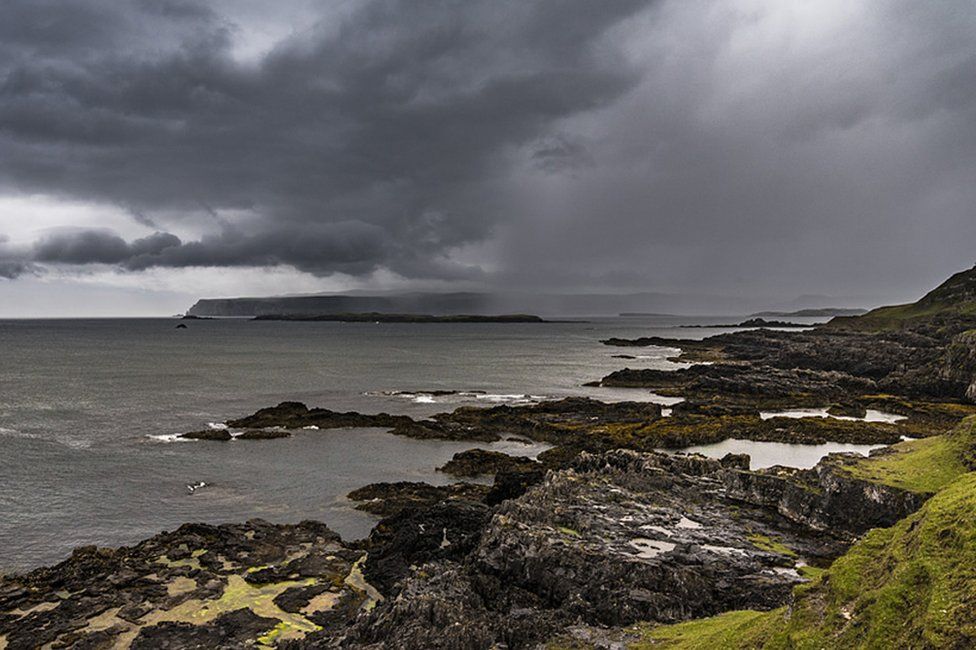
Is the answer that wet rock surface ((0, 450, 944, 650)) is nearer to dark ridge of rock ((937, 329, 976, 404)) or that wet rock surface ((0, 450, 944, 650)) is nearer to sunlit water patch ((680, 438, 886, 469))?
sunlit water patch ((680, 438, 886, 469))

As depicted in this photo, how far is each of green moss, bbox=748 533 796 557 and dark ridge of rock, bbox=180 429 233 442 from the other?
4753 centimetres

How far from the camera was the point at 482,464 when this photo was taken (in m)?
42.9

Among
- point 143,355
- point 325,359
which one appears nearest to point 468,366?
point 325,359

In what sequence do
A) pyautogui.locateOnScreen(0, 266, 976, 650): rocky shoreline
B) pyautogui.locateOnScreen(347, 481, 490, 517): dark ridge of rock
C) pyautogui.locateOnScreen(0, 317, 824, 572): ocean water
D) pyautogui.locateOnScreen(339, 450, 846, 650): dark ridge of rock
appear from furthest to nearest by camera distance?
pyautogui.locateOnScreen(347, 481, 490, 517): dark ridge of rock < pyautogui.locateOnScreen(0, 317, 824, 572): ocean water < pyautogui.locateOnScreen(0, 266, 976, 650): rocky shoreline < pyautogui.locateOnScreen(339, 450, 846, 650): dark ridge of rock

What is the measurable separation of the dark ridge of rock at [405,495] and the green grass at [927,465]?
2063 centimetres

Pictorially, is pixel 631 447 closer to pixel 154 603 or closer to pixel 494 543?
pixel 494 543

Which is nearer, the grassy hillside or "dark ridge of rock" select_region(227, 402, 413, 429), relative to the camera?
"dark ridge of rock" select_region(227, 402, 413, 429)

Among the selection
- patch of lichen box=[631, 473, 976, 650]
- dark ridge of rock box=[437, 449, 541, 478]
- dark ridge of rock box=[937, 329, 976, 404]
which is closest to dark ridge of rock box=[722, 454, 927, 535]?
patch of lichen box=[631, 473, 976, 650]

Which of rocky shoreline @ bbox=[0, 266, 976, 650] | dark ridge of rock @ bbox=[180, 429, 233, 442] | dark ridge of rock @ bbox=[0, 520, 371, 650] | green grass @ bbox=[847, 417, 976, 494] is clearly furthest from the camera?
dark ridge of rock @ bbox=[180, 429, 233, 442]

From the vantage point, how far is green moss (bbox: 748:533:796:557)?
1823 centimetres

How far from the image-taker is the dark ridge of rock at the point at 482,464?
137 feet

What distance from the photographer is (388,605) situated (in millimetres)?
15789

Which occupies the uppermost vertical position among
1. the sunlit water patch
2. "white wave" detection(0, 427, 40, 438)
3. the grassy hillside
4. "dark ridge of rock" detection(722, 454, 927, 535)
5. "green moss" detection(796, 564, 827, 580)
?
the grassy hillside

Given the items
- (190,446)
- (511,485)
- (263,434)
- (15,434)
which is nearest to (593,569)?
(511,485)
